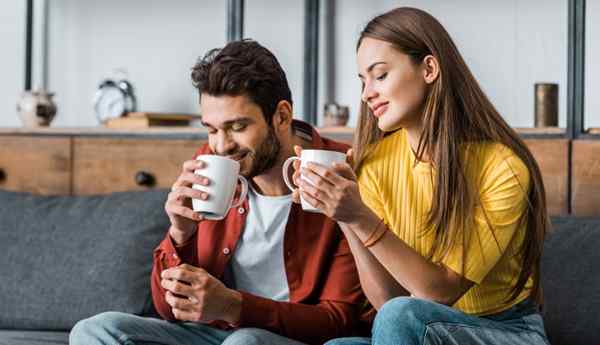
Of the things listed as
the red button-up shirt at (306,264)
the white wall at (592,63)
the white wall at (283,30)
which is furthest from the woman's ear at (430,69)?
the white wall at (283,30)

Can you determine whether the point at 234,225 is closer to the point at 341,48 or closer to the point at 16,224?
the point at 16,224

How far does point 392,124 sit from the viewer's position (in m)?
1.76

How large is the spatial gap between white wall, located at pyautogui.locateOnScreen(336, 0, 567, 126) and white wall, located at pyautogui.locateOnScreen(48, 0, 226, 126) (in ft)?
2.27

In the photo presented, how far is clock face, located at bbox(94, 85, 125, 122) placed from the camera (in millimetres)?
3051

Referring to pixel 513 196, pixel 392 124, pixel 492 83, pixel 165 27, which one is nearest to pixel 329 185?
pixel 392 124

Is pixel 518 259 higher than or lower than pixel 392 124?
lower

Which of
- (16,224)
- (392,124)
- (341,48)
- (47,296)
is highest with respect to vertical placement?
(341,48)

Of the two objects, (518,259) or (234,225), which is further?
(234,225)

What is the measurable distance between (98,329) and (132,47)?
1.67m

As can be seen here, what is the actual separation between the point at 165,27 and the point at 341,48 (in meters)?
0.63

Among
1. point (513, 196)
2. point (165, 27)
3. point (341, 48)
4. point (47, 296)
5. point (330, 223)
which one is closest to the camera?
point (513, 196)

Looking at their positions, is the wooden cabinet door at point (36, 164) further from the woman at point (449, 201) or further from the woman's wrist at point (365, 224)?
the woman's wrist at point (365, 224)

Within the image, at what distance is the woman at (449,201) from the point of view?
167 centimetres

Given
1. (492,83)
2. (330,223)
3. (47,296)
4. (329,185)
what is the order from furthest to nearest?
(492,83)
(47,296)
(330,223)
(329,185)
